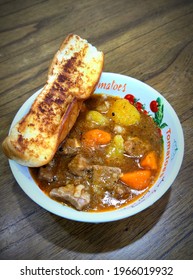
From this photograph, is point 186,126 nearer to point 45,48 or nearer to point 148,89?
point 148,89

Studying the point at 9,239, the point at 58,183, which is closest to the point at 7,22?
the point at 58,183

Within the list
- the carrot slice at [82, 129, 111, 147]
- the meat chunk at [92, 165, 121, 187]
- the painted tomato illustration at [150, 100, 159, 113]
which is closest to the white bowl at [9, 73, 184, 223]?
the painted tomato illustration at [150, 100, 159, 113]

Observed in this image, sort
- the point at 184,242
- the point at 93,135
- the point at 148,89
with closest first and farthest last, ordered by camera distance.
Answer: the point at 184,242, the point at 93,135, the point at 148,89

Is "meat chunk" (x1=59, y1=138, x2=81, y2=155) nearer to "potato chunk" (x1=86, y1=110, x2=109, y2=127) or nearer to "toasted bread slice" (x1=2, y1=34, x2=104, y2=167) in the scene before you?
"toasted bread slice" (x1=2, y1=34, x2=104, y2=167)

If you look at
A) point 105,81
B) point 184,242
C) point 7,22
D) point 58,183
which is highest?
point 7,22

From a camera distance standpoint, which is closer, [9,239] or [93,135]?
[9,239]

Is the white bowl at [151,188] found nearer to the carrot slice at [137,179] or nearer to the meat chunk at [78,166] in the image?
the carrot slice at [137,179]
